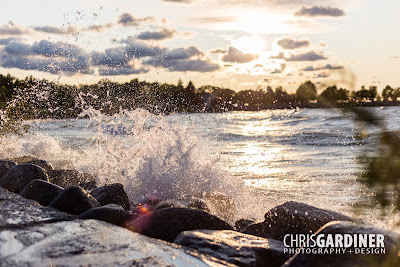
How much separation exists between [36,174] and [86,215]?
2600mm

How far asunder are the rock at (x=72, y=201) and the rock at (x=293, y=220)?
6.61ft

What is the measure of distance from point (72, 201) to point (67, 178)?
3.32 metres

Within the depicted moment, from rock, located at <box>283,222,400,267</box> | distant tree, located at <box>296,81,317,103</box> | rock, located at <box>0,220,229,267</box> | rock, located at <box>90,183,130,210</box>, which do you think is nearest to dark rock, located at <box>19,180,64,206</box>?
rock, located at <box>90,183,130,210</box>

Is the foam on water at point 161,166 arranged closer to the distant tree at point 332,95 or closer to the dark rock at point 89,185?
the dark rock at point 89,185

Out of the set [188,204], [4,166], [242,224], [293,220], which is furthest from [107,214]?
[4,166]

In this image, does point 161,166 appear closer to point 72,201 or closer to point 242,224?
point 242,224

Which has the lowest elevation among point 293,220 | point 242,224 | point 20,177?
point 242,224

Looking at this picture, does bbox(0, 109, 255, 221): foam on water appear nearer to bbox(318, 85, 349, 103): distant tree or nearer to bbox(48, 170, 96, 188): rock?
bbox(48, 170, 96, 188): rock

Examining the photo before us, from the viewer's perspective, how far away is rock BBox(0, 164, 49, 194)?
20.8 ft

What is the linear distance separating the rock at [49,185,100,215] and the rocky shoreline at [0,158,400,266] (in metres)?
0.01

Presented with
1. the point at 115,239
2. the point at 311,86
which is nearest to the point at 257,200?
the point at 115,239

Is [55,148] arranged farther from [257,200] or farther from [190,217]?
[190,217]

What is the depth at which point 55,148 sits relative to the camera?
548 inches

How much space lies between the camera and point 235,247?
345cm
